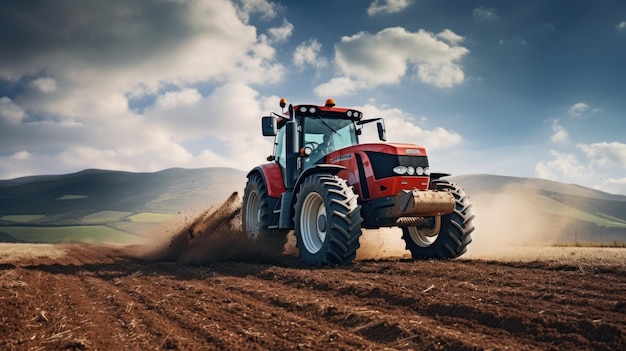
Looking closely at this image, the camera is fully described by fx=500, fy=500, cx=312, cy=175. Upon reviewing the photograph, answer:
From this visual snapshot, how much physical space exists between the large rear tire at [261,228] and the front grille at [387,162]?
9.84ft

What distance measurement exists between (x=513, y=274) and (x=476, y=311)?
2.29 metres

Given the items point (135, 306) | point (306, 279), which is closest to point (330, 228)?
point (306, 279)

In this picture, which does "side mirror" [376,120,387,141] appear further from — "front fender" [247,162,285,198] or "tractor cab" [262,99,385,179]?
"front fender" [247,162,285,198]

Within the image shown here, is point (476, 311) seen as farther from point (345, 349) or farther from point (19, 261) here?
point (19, 261)

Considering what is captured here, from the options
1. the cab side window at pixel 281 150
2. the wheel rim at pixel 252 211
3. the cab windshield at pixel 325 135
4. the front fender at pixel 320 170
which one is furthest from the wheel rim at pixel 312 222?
the wheel rim at pixel 252 211

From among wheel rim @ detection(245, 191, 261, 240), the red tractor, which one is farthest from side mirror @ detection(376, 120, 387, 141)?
wheel rim @ detection(245, 191, 261, 240)

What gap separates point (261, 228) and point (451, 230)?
13.4 ft

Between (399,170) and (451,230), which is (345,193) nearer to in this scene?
(399,170)

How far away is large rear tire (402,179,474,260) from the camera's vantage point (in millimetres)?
8750

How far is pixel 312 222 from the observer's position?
9.30 m

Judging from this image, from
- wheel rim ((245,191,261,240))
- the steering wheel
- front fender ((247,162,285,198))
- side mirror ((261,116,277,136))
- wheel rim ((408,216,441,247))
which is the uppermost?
side mirror ((261,116,277,136))

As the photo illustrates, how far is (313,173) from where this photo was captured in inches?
365

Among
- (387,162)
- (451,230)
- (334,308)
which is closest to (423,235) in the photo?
(451,230)

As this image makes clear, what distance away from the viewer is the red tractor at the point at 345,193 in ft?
26.6
